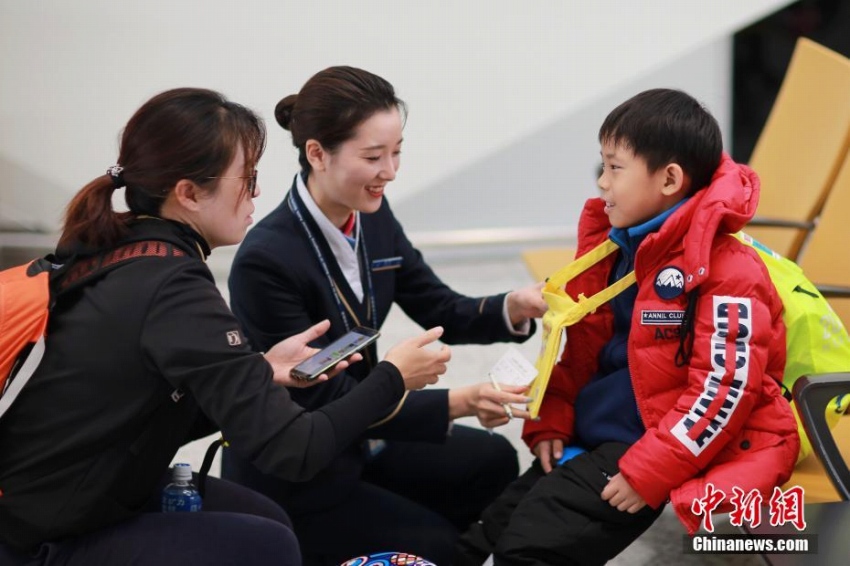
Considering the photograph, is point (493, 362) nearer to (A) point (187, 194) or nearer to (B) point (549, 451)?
(B) point (549, 451)

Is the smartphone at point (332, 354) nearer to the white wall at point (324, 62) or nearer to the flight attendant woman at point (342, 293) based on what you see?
the flight attendant woman at point (342, 293)

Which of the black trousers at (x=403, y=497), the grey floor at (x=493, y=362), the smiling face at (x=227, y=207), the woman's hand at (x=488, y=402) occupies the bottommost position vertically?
the grey floor at (x=493, y=362)

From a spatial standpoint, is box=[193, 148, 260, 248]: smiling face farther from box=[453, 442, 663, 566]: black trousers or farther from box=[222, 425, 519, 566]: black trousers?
box=[453, 442, 663, 566]: black trousers

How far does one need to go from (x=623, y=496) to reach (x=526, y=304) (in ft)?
2.03

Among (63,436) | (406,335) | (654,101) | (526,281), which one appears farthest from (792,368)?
(526,281)

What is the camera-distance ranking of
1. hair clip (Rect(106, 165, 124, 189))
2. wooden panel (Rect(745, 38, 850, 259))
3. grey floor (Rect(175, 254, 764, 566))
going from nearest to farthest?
hair clip (Rect(106, 165, 124, 189)) → grey floor (Rect(175, 254, 764, 566)) → wooden panel (Rect(745, 38, 850, 259))

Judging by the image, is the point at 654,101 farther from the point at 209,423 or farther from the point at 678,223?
the point at 209,423

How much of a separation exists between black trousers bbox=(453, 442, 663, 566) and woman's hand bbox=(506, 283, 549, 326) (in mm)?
431

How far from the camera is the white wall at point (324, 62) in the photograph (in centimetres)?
536

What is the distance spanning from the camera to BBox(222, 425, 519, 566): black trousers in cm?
238

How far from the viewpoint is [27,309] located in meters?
1.67

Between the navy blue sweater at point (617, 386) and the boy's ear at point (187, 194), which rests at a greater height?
the boy's ear at point (187, 194)

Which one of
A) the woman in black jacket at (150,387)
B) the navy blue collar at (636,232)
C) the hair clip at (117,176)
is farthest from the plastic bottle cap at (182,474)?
the navy blue collar at (636,232)

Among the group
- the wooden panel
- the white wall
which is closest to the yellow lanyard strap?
the wooden panel
